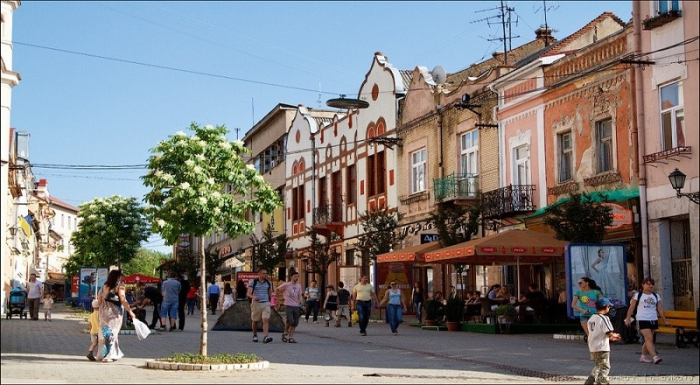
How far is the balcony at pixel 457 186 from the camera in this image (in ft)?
109

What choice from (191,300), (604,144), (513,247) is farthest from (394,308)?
(191,300)

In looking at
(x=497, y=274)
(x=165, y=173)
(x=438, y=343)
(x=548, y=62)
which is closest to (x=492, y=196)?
(x=497, y=274)

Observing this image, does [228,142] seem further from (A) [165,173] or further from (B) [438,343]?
(B) [438,343]

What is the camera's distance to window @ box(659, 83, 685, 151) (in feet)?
78.5

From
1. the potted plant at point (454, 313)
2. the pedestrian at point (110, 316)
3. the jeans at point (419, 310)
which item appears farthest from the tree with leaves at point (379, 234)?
the pedestrian at point (110, 316)

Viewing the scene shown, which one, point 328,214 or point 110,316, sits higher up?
point 328,214

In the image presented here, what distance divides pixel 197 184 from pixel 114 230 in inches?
1451

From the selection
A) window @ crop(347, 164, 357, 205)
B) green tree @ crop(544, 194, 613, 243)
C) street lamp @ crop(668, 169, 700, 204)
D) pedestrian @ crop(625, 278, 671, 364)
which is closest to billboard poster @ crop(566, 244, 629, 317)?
green tree @ crop(544, 194, 613, 243)

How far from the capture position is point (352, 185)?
45.0 meters

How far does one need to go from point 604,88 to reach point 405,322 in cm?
1114

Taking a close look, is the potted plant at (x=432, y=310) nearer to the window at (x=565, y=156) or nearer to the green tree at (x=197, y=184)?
the window at (x=565, y=156)

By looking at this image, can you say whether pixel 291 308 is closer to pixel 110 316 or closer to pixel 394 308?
pixel 394 308

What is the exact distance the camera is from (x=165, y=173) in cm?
1636

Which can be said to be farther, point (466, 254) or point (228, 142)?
point (466, 254)
